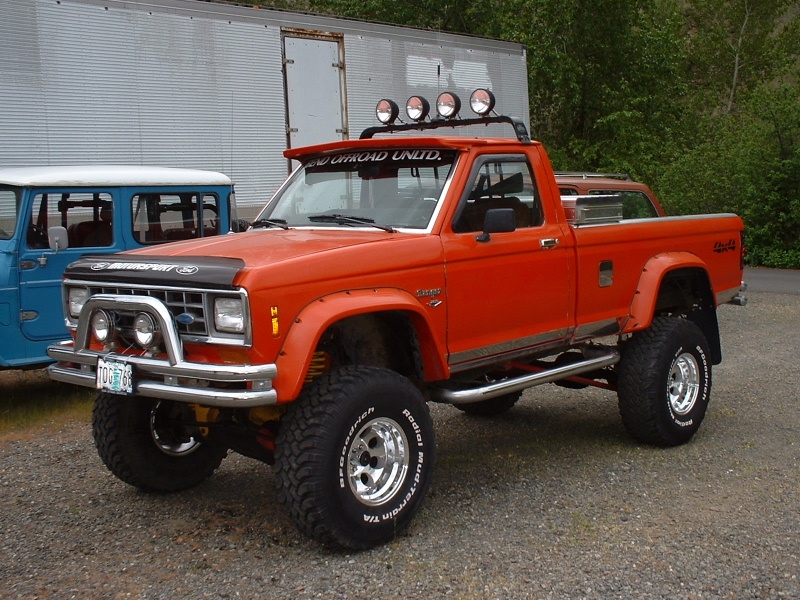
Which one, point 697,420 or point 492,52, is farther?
point 492,52

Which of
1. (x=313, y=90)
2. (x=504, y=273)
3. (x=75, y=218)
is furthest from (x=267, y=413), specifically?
(x=313, y=90)

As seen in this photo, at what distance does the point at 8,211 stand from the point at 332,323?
178 inches

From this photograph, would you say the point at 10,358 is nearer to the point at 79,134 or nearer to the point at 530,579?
the point at 79,134

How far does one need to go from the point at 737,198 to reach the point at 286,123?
11.8 m

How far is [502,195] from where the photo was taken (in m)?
5.61

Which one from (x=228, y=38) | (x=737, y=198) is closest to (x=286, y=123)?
(x=228, y=38)

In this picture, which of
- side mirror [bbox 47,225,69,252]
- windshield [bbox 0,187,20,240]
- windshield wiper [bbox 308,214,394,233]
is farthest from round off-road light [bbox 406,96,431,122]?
windshield [bbox 0,187,20,240]

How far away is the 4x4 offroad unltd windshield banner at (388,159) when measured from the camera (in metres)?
5.43

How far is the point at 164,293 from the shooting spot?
442 cm

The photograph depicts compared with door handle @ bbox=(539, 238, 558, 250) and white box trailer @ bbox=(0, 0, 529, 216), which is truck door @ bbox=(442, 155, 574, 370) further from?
white box trailer @ bbox=(0, 0, 529, 216)

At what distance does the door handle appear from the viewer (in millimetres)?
5590

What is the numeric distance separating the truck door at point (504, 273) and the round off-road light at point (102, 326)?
1.79 m

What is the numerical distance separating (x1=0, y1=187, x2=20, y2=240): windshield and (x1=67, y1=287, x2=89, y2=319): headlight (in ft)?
10.1

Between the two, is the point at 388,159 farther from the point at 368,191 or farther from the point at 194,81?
the point at 194,81
